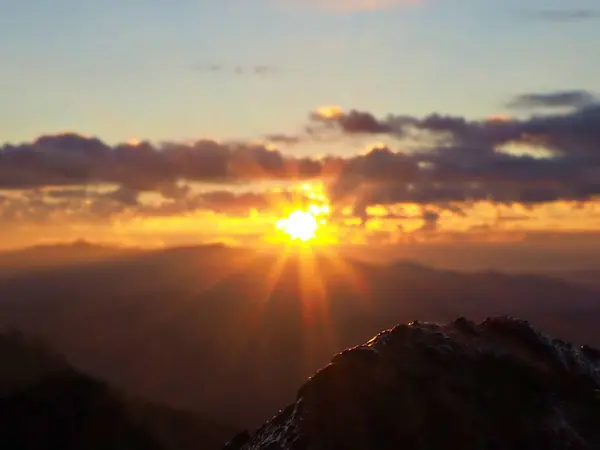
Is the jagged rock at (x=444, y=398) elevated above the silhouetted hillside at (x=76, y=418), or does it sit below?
below

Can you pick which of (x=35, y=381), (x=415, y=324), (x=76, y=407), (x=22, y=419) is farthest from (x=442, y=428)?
(x=35, y=381)

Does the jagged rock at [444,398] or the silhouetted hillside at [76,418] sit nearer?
the jagged rock at [444,398]

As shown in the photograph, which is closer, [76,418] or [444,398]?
[444,398]

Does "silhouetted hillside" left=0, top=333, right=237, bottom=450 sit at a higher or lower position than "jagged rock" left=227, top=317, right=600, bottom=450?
higher

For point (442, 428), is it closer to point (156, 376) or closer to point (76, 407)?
point (76, 407)

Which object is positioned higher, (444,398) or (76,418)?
(76,418)
